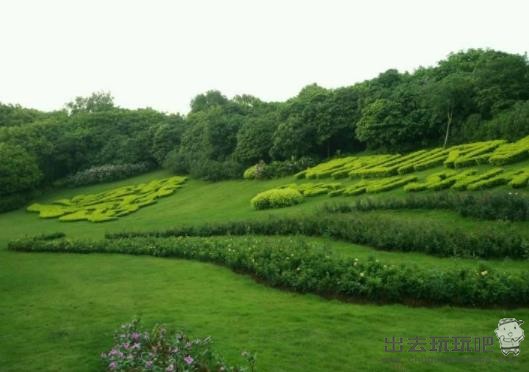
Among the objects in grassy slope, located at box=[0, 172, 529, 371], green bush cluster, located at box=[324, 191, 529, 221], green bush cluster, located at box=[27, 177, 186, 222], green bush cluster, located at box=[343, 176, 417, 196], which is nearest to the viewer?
grassy slope, located at box=[0, 172, 529, 371]

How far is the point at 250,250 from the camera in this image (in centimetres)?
1258

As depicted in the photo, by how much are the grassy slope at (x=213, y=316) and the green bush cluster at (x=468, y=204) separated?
39 centimetres

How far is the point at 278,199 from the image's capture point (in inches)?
854

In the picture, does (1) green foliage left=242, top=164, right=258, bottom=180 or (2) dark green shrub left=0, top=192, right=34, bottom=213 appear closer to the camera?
(1) green foliage left=242, top=164, right=258, bottom=180

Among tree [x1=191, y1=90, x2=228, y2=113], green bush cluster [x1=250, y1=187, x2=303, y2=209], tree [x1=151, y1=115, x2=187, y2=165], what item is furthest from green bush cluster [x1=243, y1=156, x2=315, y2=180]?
tree [x1=191, y1=90, x2=228, y2=113]

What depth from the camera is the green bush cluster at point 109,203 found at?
28.9m

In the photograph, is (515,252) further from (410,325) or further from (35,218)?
(35,218)

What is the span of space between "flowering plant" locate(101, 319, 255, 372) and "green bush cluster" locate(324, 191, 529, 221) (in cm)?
932

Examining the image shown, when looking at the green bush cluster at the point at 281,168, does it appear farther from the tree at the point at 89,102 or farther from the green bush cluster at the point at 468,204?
the tree at the point at 89,102

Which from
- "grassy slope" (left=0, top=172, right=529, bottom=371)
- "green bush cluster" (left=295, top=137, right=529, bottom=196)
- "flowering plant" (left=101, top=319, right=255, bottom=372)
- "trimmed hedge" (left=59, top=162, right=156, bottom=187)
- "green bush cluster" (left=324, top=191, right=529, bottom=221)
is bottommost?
"grassy slope" (left=0, top=172, right=529, bottom=371)

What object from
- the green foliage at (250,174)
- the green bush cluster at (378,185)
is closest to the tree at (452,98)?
the green bush cluster at (378,185)

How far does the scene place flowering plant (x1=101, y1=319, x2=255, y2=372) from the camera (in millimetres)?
6074

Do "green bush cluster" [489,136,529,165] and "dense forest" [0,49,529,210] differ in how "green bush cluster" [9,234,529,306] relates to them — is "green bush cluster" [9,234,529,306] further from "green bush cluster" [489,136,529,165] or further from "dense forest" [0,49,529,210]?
"dense forest" [0,49,529,210]

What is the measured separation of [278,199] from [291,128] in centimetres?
1091
